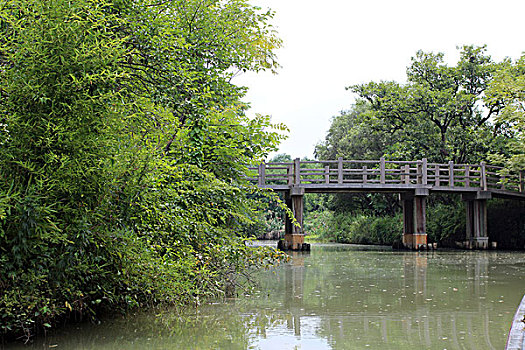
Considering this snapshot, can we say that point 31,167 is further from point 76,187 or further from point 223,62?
point 223,62

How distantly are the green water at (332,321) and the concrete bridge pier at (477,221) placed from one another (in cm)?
1438

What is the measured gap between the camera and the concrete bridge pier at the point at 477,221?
79.4 feet

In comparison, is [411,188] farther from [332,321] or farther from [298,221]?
[332,321]

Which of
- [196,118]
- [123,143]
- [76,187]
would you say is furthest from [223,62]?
[76,187]

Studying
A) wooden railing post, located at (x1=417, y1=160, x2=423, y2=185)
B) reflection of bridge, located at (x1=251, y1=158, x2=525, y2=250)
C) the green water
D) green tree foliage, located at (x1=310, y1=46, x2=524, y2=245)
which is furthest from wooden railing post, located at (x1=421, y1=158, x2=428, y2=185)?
the green water

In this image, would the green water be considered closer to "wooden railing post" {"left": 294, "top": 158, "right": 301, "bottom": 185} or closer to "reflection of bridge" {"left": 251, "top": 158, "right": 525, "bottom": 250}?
"wooden railing post" {"left": 294, "top": 158, "right": 301, "bottom": 185}

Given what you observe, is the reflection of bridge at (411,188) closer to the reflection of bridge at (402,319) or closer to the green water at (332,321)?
the green water at (332,321)

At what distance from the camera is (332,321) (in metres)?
6.70

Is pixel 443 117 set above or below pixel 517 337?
above

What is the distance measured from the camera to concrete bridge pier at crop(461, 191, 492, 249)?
24.2 metres

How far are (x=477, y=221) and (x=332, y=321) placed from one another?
1926 cm

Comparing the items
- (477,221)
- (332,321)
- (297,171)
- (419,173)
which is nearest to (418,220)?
(419,173)

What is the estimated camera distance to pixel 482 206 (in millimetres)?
24484

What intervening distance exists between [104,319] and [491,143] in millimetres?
24454
